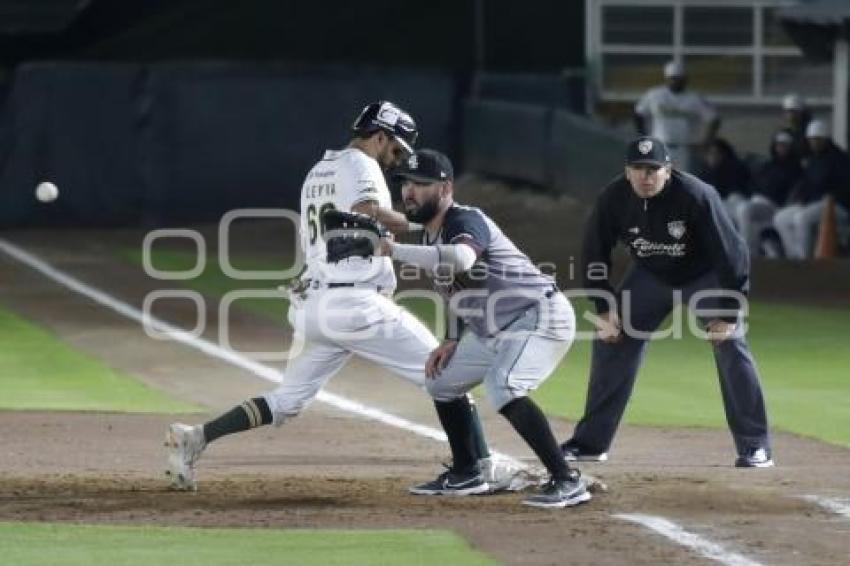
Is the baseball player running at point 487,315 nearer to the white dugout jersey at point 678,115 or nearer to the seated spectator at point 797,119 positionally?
the seated spectator at point 797,119

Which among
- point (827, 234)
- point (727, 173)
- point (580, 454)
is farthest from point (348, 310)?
point (727, 173)

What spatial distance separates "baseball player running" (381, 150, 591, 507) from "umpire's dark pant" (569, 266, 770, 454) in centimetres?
131

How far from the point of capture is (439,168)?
32.3 ft

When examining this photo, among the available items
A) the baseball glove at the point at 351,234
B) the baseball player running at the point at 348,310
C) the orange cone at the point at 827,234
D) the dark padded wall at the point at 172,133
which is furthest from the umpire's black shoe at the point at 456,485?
the dark padded wall at the point at 172,133

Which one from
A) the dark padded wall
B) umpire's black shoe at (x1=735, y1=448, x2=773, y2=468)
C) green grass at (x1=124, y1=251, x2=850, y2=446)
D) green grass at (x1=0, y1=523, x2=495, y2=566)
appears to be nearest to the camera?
green grass at (x1=0, y1=523, x2=495, y2=566)

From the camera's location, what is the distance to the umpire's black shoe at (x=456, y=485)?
10.2 m

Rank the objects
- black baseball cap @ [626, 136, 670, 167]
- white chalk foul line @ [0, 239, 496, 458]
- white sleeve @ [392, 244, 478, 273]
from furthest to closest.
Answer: white chalk foul line @ [0, 239, 496, 458]
black baseball cap @ [626, 136, 670, 167]
white sleeve @ [392, 244, 478, 273]

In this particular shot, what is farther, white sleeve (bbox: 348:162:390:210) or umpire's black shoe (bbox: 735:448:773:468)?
umpire's black shoe (bbox: 735:448:773:468)

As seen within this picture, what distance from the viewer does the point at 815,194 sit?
22.5 m

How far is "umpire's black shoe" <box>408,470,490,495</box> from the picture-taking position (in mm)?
10250

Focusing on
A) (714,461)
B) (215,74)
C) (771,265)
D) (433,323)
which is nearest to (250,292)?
A: (433,323)

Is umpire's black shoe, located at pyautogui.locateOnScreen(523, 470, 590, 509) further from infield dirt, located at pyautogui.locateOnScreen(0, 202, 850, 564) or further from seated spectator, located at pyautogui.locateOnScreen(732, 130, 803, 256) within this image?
seated spectator, located at pyautogui.locateOnScreen(732, 130, 803, 256)

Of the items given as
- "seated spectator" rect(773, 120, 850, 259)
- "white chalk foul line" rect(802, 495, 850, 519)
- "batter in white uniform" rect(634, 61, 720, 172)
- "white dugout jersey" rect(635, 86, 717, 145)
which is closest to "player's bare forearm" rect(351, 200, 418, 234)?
"white chalk foul line" rect(802, 495, 850, 519)

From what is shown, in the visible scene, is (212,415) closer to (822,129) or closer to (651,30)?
(822,129)
